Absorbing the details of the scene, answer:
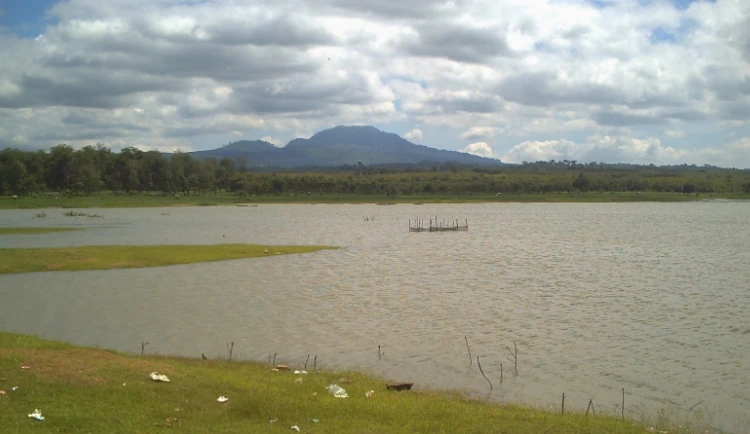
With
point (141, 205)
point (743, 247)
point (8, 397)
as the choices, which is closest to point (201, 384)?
point (8, 397)

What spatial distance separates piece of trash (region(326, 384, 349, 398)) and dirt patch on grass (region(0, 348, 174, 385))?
4.26m

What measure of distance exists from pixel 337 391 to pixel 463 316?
1459 cm

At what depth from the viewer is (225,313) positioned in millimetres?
30859

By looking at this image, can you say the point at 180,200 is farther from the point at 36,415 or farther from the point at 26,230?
the point at 36,415

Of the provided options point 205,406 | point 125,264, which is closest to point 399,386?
point 205,406

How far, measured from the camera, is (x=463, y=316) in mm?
30234

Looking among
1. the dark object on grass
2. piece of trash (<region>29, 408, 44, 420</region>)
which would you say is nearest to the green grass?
the dark object on grass

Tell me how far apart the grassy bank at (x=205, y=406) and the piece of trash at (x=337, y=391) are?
0.19 metres

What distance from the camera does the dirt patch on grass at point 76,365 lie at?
1489 cm

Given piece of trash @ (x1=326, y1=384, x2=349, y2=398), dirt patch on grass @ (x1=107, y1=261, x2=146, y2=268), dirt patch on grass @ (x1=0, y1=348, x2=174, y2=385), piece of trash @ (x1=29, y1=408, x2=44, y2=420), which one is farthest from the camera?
dirt patch on grass @ (x1=107, y1=261, x2=146, y2=268)

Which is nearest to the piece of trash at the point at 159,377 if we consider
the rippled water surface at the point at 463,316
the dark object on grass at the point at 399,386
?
the dark object on grass at the point at 399,386

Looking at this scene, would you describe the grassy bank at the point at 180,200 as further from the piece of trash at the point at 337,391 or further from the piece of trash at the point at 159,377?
the piece of trash at the point at 337,391

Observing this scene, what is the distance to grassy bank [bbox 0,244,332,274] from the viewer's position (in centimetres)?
4444

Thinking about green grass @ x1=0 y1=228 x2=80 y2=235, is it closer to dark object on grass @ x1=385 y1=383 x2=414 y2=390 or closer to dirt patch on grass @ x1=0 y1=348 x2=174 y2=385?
dirt patch on grass @ x1=0 y1=348 x2=174 y2=385
